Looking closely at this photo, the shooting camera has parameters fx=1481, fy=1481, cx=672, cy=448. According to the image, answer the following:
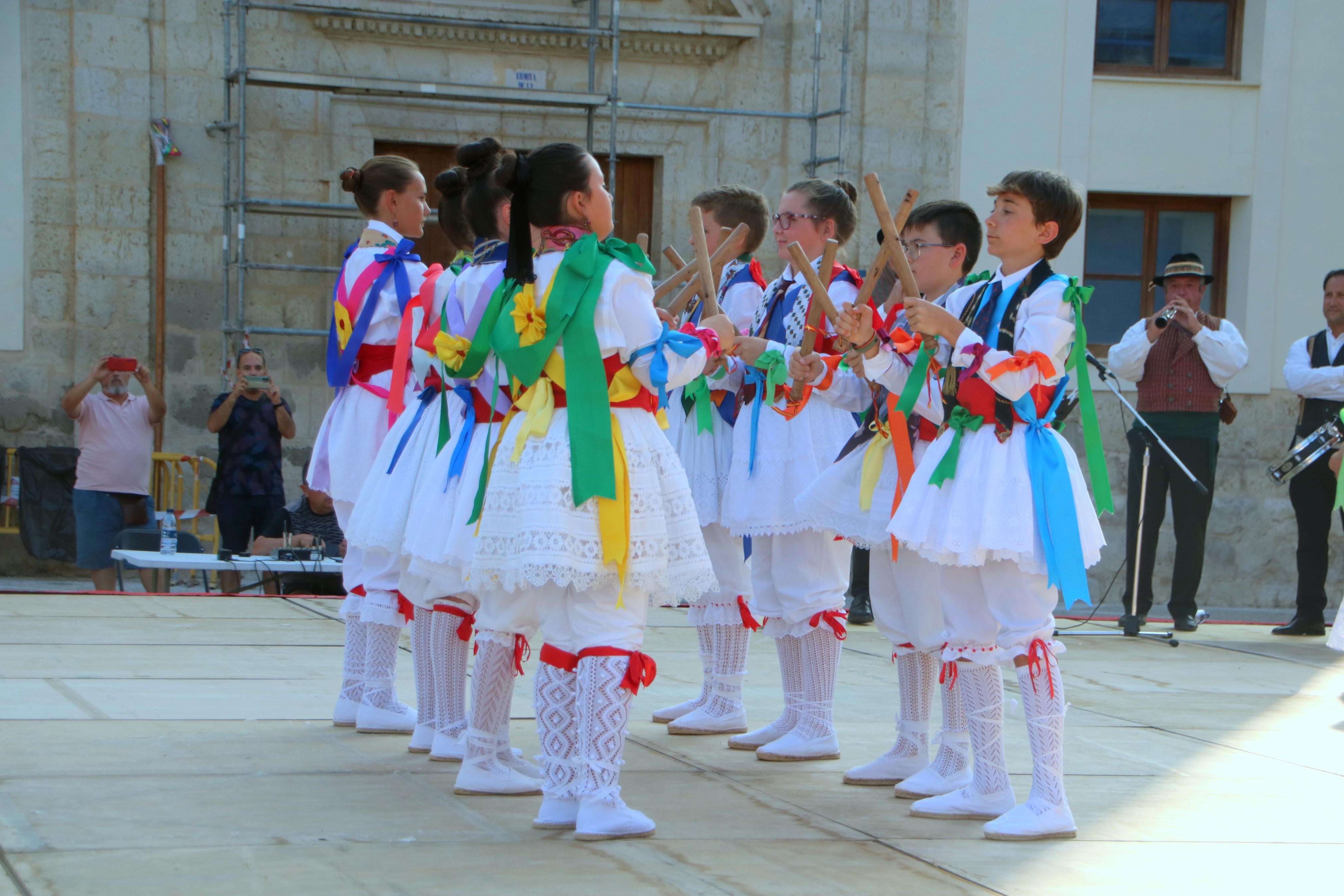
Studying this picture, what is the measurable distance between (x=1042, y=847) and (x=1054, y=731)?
27 cm

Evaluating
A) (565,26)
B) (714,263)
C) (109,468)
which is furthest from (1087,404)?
(565,26)

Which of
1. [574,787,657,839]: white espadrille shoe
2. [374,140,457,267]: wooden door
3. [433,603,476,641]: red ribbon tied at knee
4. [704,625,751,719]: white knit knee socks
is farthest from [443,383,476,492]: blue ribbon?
[374,140,457,267]: wooden door

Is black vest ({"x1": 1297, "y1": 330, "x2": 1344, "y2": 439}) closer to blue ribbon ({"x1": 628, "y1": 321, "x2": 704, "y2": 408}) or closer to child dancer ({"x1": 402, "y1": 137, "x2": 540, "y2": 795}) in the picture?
child dancer ({"x1": 402, "y1": 137, "x2": 540, "y2": 795})

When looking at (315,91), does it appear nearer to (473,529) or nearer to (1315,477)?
(1315,477)

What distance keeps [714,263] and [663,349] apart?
0.94 meters

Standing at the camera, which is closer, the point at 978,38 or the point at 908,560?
the point at 908,560

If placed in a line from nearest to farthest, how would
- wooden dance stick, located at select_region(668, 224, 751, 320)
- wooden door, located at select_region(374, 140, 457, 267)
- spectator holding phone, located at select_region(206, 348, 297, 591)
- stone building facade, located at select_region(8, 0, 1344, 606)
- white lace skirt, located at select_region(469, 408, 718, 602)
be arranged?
white lace skirt, located at select_region(469, 408, 718, 602) < wooden dance stick, located at select_region(668, 224, 751, 320) < spectator holding phone, located at select_region(206, 348, 297, 591) < stone building facade, located at select_region(8, 0, 1344, 606) < wooden door, located at select_region(374, 140, 457, 267)

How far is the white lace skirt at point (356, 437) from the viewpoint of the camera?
15.9 feet

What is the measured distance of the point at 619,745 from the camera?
11.3 ft

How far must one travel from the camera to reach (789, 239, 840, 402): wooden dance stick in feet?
13.1

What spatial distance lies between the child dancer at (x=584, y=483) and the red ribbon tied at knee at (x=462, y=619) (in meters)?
0.61

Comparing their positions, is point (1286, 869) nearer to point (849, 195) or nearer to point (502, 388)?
point (502, 388)

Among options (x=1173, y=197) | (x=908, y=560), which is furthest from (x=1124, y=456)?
(x=908, y=560)

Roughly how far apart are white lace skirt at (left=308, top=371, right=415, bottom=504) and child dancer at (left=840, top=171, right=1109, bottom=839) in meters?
1.81
